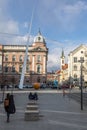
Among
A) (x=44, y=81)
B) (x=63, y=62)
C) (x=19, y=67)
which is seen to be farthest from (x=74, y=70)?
(x=63, y=62)

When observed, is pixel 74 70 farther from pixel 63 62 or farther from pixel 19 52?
pixel 63 62

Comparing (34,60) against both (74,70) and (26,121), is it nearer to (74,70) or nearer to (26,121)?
(74,70)

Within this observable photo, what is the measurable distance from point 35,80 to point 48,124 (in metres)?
141

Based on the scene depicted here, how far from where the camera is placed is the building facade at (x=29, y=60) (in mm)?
159875

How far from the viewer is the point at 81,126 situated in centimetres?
1712

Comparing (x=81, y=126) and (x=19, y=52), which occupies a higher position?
(x=19, y=52)

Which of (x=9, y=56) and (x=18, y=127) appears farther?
(x=9, y=56)

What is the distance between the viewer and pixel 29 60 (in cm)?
16325

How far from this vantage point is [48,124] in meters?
18.3

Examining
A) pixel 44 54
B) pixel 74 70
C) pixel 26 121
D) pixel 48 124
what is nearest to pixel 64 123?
pixel 48 124

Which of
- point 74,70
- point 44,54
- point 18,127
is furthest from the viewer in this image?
point 44,54

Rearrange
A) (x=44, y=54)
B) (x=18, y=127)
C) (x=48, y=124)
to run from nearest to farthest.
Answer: (x=18, y=127)
(x=48, y=124)
(x=44, y=54)

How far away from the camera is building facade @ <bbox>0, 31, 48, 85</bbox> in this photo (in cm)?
15988

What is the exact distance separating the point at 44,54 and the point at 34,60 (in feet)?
18.5
